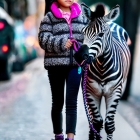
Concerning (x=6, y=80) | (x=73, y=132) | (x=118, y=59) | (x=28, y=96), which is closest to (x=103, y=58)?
(x=118, y=59)

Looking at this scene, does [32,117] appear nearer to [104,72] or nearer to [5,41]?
[104,72]

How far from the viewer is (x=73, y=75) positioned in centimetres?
319

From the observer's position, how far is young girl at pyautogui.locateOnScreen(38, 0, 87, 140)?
3.13 m

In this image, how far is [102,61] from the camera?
10.7 feet

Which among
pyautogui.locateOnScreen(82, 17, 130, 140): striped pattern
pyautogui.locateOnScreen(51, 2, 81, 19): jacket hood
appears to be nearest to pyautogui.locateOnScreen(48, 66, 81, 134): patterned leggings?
pyautogui.locateOnScreen(82, 17, 130, 140): striped pattern

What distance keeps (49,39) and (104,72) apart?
746 mm

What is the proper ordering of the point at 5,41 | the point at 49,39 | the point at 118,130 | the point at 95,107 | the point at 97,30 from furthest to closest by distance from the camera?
the point at 5,41, the point at 118,130, the point at 95,107, the point at 49,39, the point at 97,30

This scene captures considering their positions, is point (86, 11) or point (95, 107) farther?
point (95, 107)

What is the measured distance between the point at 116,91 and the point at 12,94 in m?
4.36

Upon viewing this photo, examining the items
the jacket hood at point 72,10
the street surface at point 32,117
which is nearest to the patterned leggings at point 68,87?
the jacket hood at point 72,10

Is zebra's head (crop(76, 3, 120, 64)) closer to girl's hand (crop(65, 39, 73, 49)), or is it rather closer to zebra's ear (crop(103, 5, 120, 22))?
zebra's ear (crop(103, 5, 120, 22))

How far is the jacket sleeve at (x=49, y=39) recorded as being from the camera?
309 centimetres

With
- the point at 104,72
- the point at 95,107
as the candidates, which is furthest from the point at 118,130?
the point at 104,72

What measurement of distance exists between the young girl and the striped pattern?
Result: 0.20 metres
